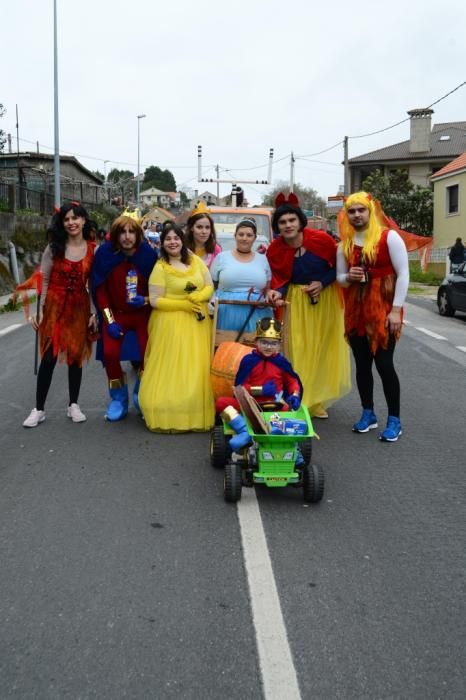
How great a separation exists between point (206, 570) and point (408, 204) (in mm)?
38846

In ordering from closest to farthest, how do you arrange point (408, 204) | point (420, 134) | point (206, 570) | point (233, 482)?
1. point (206, 570)
2. point (233, 482)
3. point (408, 204)
4. point (420, 134)

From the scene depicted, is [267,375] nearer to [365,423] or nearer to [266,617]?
[365,423]

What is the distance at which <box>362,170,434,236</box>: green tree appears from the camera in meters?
39.9

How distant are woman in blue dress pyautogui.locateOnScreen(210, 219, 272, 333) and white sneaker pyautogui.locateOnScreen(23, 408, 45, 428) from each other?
171 centimetres

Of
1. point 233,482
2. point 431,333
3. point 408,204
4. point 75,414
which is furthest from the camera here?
point 408,204

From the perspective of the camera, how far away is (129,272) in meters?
6.11

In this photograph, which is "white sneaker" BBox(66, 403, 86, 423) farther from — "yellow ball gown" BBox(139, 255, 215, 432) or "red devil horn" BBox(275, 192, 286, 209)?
"red devil horn" BBox(275, 192, 286, 209)

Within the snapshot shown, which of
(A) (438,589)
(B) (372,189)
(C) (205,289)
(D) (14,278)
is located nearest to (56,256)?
(C) (205,289)

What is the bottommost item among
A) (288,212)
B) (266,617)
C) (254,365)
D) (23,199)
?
(266,617)

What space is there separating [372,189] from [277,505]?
4102cm

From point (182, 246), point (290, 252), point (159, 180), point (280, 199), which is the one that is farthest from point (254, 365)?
point (159, 180)

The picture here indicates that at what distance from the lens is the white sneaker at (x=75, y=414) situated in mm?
6316

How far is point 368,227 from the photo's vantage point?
5.66 meters

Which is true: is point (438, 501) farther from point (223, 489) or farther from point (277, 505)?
point (223, 489)
